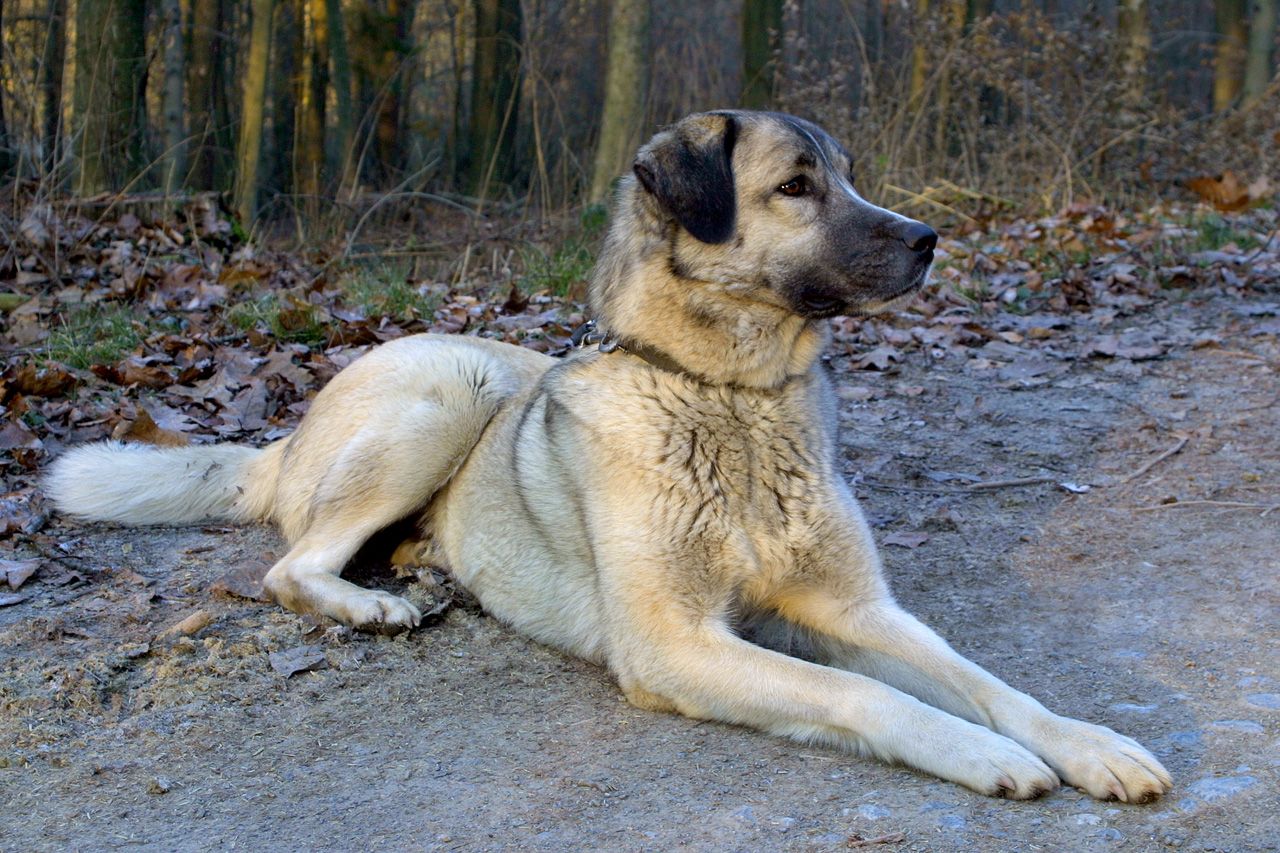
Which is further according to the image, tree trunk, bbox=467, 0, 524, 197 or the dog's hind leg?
tree trunk, bbox=467, 0, 524, 197

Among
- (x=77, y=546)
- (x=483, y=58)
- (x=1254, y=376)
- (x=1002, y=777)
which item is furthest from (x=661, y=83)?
(x=1002, y=777)

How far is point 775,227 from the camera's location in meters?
3.26

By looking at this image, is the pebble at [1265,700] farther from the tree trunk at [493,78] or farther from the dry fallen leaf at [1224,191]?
the tree trunk at [493,78]

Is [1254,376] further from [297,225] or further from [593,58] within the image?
[593,58]

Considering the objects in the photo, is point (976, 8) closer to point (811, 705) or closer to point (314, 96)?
point (314, 96)

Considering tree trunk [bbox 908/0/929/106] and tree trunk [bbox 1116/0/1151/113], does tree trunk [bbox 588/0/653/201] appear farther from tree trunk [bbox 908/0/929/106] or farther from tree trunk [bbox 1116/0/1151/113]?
tree trunk [bbox 1116/0/1151/113]

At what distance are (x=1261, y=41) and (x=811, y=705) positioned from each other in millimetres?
16279

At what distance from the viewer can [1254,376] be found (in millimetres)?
5648

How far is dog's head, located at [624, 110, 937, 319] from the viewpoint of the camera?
10.5 ft

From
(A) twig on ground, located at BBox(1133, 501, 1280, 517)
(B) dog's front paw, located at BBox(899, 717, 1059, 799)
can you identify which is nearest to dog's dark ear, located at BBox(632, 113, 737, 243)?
(B) dog's front paw, located at BBox(899, 717, 1059, 799)

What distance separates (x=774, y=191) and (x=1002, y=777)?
5.41ft

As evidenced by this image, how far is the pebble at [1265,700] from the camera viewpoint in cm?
282

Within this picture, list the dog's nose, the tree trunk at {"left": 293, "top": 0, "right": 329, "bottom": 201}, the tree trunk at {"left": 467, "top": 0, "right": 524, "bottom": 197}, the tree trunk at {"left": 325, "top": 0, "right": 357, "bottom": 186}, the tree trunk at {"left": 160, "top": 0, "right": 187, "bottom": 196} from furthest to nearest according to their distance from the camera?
the tree trunk at {"left": 467, "top": 0, "right": 524, "bottom": 197}
the tree trunk at {"left": 293, "top": 0, "right": 329, "bottom": 201}
the tree trunk at {"left": 325, "top": 0, "right": 357, "bottom": 186}
the tree trunk at {"left": 160, "top": 0, "right": 187, "bottom": 196}
the dog's nose

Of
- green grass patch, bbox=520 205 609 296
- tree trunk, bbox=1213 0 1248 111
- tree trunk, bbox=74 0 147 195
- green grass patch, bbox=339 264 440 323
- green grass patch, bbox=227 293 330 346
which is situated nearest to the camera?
green grass patch, bbox=227 293 330 346
